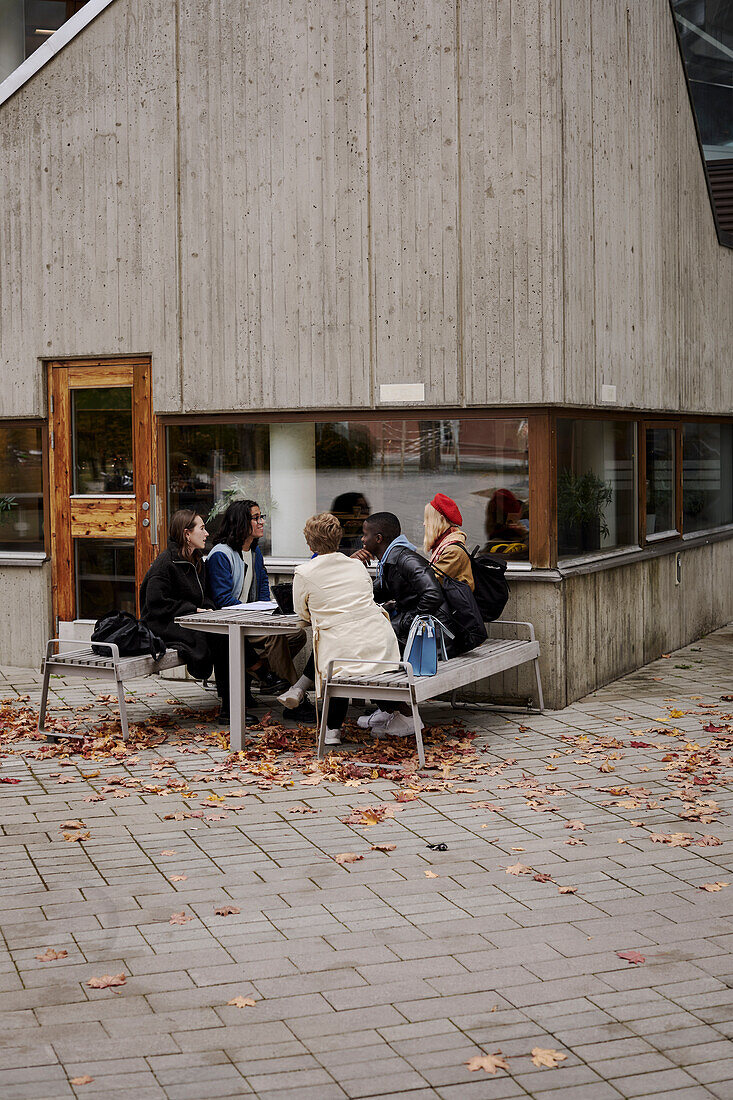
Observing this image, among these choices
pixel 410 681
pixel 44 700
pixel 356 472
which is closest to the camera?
pixel 410 681

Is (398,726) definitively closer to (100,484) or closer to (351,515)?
(351,515)

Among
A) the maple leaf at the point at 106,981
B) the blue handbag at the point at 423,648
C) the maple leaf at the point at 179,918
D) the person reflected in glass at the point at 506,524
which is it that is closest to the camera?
the maple leaf at the point at 106,981

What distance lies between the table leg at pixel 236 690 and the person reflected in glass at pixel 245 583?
Result: 1008 millimetres

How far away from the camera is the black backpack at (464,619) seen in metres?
9.27

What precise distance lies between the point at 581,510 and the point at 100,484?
4.34m

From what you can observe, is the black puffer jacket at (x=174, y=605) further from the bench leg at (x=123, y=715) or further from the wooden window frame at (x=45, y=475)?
the wooden window frame at (x=45, y=475)

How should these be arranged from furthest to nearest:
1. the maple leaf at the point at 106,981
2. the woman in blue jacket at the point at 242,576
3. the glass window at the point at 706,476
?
1. the glass window at the point at 706,476
2. the woman in blue jacket at the point at 242,576
3. the maple leaf at the point at 106,981

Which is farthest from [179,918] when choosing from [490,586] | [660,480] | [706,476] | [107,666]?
[706,476]

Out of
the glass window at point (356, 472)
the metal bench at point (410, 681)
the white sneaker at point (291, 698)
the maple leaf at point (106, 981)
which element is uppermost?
the glass window at point (356, 472)

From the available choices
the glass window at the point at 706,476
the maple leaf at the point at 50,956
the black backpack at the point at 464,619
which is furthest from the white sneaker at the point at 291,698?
the glass window at the point at 706,476

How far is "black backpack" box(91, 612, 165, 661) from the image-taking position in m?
9.35

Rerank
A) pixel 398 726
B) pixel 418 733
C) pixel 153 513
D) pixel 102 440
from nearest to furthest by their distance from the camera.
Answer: pixel 418 733 < pixel 398 726 < pixel 153 513 < pixel 102 440

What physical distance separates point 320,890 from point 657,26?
9597 mm

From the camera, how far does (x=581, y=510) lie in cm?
1109
